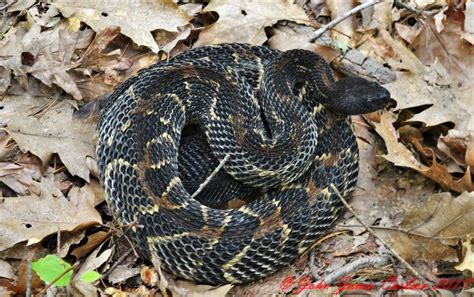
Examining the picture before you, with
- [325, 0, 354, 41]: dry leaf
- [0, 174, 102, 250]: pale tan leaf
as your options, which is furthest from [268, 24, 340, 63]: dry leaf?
[0, 174, 102, 250]: pale tan leaf

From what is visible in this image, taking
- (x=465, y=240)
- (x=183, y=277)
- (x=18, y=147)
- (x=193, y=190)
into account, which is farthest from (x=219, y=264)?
(x=18, y=147)

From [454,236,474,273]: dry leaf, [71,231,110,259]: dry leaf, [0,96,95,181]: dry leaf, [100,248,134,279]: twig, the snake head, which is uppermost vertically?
the snake head

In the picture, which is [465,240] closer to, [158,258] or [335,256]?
[335,256]

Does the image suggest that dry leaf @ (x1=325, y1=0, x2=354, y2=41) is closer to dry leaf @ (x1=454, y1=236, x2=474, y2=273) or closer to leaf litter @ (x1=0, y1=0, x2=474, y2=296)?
leaf litter @ (x1=0, y1=0, x2=474, y2=296)

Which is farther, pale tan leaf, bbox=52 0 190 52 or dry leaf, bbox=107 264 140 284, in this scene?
pale tan leaf, bbox=52 0 190 52

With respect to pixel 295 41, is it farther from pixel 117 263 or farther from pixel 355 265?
pixel 117 263

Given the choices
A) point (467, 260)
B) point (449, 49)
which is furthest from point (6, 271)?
point (449, 49)

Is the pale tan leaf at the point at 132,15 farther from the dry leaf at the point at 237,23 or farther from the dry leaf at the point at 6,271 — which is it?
the dry leaf at the point at 6,271
